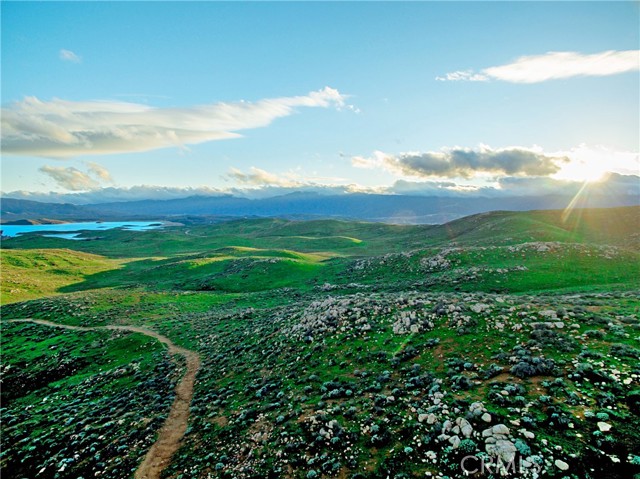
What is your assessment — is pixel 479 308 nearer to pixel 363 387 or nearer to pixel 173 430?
pixel 363 387

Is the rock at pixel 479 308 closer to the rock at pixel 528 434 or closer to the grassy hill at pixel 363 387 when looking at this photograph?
the grassy hill at pixel 363 387

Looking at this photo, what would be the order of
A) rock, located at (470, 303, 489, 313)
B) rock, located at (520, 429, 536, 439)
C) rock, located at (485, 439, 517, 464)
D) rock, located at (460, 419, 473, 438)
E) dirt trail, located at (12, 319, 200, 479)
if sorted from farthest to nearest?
1. rock, located at (470, 303, 489, 313)
2. dirt trail, located at (12, 319, 200, 479)
3. rock, located at (460, 419, 473, 438)
4. rock, located at (520, 429, 536, 439)
5. rock, located at (485, 439, 517, 464)

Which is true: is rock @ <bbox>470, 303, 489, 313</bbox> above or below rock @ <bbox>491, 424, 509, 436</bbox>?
above

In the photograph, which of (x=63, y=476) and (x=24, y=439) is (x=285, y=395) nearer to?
(x=63, y=476)

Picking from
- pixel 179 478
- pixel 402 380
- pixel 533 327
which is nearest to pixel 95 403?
pixel 179 478

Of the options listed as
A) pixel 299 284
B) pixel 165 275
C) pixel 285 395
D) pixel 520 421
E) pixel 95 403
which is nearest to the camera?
pixel 520 421

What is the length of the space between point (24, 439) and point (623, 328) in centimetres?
3751

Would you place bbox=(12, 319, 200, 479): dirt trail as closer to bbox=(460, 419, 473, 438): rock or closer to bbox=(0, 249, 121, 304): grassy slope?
bbox=(460, 419, 473, 438): rock

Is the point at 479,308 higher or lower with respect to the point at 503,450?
higher

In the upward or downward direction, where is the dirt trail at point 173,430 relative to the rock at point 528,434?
downward

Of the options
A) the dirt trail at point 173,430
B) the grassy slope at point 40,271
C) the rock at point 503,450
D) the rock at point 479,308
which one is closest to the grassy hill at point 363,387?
the rock at point 503,450

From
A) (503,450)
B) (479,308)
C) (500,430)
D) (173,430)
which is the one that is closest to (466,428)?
(500,430)

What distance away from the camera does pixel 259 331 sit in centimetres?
3244

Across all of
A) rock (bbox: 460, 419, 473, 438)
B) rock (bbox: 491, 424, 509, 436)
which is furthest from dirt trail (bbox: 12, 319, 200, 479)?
rock (bbox: 491, 424, 509, 436)
